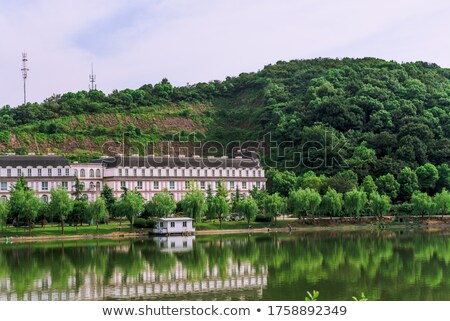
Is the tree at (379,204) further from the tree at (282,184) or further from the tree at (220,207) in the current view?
the tree at (220,207)

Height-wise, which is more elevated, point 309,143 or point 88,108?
point 88,108

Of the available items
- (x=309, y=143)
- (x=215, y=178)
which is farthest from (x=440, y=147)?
(x=215, y=178)

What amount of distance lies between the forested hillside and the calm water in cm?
3747

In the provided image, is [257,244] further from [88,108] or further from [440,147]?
[88,108]

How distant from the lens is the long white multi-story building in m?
64.5

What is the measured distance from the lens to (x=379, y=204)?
68312 mm

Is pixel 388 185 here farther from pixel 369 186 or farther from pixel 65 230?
pixel 65 230

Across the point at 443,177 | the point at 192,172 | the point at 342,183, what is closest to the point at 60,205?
the point at 192,172

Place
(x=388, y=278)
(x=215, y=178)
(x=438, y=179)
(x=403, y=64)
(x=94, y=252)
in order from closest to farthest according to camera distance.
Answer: (x=388, y=278) < (x=94, y=252) < (x=215, y=178) < (x=438, y=179) < (x=403, y=64)

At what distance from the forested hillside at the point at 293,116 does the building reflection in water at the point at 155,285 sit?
50747 millimetres

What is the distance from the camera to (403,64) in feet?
401

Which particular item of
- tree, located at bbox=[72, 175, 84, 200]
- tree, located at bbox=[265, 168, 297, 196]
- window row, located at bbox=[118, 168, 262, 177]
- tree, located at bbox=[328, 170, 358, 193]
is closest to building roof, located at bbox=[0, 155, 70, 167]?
tree, located at bbox=[72, 175, 84, 200]

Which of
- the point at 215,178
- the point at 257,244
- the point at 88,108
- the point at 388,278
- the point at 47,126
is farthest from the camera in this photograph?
the point at 88,108

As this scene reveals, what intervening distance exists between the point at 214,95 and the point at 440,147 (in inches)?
1908
